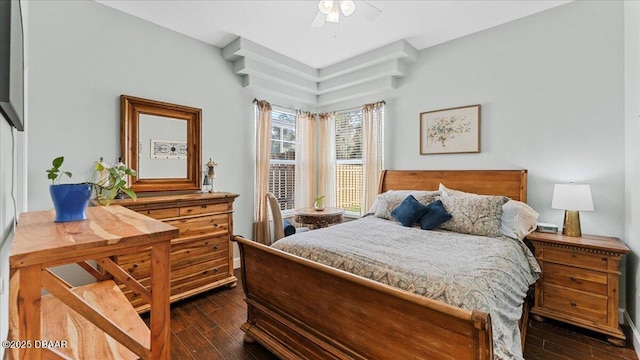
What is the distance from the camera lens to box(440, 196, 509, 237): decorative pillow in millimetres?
2528

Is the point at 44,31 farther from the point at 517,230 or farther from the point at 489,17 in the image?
the point at 517,230

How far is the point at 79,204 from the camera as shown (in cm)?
128

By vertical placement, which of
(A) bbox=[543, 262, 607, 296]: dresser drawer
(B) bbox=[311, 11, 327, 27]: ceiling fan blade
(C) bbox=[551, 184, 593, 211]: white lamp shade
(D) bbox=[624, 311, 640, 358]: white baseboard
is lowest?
(D) bbox=[624, 311, 640, 358]: white baseboard

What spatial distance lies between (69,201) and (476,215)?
9.56 feet

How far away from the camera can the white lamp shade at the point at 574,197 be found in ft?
7.85

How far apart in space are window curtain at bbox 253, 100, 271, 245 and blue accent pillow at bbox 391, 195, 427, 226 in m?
1.93

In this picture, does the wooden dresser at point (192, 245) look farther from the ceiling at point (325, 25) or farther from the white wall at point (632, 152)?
the white wall at point (632, 152)

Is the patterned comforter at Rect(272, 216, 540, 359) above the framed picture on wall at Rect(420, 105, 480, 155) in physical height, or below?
below

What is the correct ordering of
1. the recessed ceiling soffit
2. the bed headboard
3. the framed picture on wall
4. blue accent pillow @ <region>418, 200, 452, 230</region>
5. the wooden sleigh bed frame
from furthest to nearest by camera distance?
the recessed ceiling soffit < the framed picture on wall < the bed headboard < blue accent pillow @ <region>418, 200, 452, 230</region> < the wooden sleigh bed frame

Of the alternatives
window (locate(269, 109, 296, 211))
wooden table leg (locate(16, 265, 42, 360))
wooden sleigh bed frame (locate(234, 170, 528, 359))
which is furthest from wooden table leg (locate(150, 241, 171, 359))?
window (locate(269, 109, 296, 211))

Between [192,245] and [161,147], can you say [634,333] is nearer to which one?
[192,245]

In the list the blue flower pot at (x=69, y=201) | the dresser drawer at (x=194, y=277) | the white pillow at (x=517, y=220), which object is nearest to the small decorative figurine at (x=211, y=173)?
the dresser drawer at (x=194, y=277)

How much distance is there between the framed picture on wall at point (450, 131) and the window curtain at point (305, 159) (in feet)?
6.16

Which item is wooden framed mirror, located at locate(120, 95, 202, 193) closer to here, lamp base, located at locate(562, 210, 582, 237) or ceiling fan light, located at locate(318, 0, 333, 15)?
ceiling fan light, located at locate(318, 0, 333, 15)
